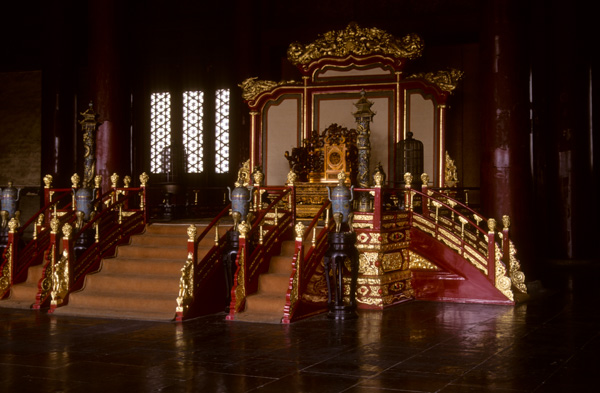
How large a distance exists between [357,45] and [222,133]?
12.9ft

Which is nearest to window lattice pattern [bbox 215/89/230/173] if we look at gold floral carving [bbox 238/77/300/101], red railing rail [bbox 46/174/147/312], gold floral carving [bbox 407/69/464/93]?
gold floral carving [bbox 238/77/300/101]

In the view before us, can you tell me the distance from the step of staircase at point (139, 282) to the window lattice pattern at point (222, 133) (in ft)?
18.4

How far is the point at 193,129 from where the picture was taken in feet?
48.6

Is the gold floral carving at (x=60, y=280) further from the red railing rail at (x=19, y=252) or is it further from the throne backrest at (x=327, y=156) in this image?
the throne backrest at (x=327, y=156)

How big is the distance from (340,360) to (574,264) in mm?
8366

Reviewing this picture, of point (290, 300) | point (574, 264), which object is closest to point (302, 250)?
point (290, 300)

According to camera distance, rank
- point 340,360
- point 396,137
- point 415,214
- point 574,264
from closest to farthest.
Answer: point 340,360, point 415,214, point 396,137, point 574,264

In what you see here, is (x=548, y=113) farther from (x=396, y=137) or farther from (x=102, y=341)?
(x=102, y=341)

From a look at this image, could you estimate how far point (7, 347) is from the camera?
5996mm

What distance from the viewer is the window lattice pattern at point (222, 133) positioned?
574 inches

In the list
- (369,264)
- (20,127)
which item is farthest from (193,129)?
(369,264)

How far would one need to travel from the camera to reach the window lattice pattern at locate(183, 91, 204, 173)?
14734 millimetres

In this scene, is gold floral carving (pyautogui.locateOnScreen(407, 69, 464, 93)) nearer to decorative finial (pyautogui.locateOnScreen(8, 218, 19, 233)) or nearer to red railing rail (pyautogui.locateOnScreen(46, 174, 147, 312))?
red railing rail (pyautogui.locateOnScreen(46, 174, 147, 312))

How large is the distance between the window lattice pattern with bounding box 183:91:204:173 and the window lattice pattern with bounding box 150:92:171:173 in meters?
0.35
